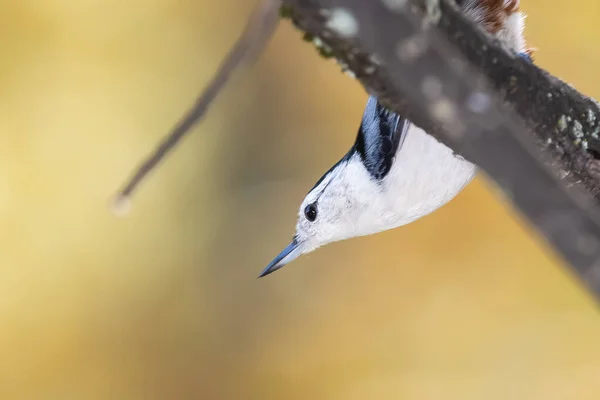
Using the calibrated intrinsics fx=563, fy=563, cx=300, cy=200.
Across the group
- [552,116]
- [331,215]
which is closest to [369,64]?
[552,116]

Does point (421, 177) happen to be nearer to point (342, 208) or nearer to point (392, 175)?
point (392, 175)

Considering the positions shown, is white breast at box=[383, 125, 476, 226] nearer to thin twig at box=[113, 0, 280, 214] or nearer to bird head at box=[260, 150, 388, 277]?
bird head at box=[260, 150, 388, 277]

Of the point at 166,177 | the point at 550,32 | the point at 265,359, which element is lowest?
the point at 265,359

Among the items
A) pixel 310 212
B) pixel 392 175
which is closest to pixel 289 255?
pixel 310 212

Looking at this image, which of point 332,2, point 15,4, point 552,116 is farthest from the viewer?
point 15,4

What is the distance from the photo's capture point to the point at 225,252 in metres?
1.88

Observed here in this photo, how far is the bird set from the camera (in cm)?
71

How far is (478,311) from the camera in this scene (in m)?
1.74

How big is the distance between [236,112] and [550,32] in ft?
3.30

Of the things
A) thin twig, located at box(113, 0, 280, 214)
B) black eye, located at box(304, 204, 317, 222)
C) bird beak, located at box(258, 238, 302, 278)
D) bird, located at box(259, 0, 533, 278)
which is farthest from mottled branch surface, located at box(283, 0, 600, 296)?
bird beak, located at box(258, 238, 302, 278)

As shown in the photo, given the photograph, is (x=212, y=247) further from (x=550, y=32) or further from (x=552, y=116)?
(x=552, y=116)

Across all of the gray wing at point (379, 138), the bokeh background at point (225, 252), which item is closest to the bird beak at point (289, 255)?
the gray wing at point (379, 138)

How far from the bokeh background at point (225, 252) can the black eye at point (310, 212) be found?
0.80 meters

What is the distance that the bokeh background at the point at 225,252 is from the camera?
5.60ft
